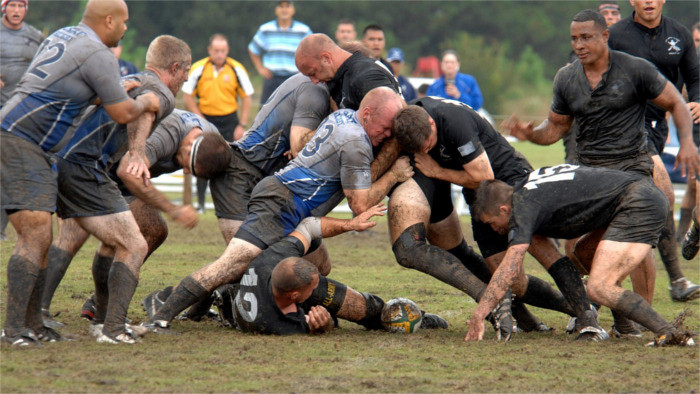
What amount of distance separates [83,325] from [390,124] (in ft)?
8.28

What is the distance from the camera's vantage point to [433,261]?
20.4ft

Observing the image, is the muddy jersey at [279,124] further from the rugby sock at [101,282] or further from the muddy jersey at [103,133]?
the rugby sock at [101,282]

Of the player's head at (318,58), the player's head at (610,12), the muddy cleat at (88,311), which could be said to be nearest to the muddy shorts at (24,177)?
→ the muddy cleat at (88,311)

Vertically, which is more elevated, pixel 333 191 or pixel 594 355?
pixel 333 191

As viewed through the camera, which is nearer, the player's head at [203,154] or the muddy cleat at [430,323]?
the muddy cleat at [430,323]

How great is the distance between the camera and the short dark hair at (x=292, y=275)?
5688 millimetres

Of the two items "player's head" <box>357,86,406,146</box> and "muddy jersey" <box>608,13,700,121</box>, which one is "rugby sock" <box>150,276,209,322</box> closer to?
"player's head" <box>357,86,406,146</box>

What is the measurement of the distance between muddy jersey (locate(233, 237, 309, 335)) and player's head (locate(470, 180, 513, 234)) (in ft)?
4.29

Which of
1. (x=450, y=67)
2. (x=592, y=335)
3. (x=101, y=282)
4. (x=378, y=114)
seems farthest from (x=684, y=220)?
(x=101, y=282)

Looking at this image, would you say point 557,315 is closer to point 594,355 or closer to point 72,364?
point 594,355

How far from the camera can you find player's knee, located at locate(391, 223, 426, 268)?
629cm

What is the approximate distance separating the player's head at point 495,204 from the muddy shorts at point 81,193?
7.78 ft

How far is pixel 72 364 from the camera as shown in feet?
16.2

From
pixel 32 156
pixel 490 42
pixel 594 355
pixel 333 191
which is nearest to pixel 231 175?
pixel 333 191
